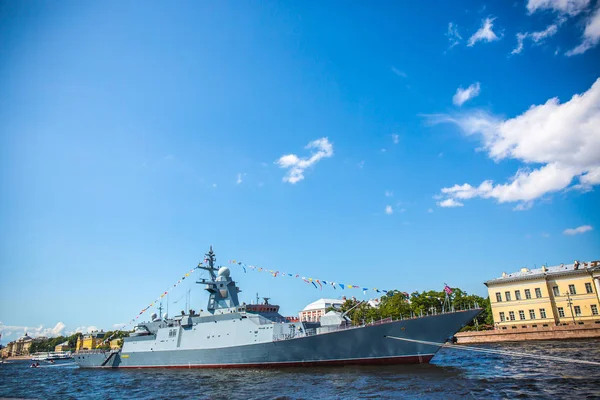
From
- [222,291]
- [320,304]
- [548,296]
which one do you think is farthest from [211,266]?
[320,304]

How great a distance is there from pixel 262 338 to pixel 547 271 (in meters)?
42.5

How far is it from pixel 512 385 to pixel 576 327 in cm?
3024

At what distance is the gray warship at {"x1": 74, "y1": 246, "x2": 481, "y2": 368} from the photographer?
23.1 metres

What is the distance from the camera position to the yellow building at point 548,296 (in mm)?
42875

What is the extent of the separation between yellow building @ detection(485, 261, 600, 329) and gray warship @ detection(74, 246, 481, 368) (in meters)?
29.4

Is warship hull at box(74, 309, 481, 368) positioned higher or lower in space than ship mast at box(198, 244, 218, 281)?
lower

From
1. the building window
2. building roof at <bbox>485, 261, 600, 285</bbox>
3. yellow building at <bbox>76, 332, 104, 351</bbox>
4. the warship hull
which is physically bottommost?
yellow building at <bbox>76, 332, 104, 351</bbox>

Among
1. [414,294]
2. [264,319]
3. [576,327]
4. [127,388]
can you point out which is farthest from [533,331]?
[127,388]

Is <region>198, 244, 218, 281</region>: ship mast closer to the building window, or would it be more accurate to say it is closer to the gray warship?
the gray warship

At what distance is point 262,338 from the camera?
1053 inches

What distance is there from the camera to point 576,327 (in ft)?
124

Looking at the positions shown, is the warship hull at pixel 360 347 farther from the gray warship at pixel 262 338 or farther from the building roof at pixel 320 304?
the building roof at pixel 320 304

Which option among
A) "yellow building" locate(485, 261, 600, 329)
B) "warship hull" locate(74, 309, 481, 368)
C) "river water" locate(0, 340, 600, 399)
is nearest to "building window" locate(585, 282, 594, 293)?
"yellow building" locate(485, 261, 600, 329)

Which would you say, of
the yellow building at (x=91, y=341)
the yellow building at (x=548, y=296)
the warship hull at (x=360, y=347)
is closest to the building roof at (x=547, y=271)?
the yellow building at (x=548, y=296)
